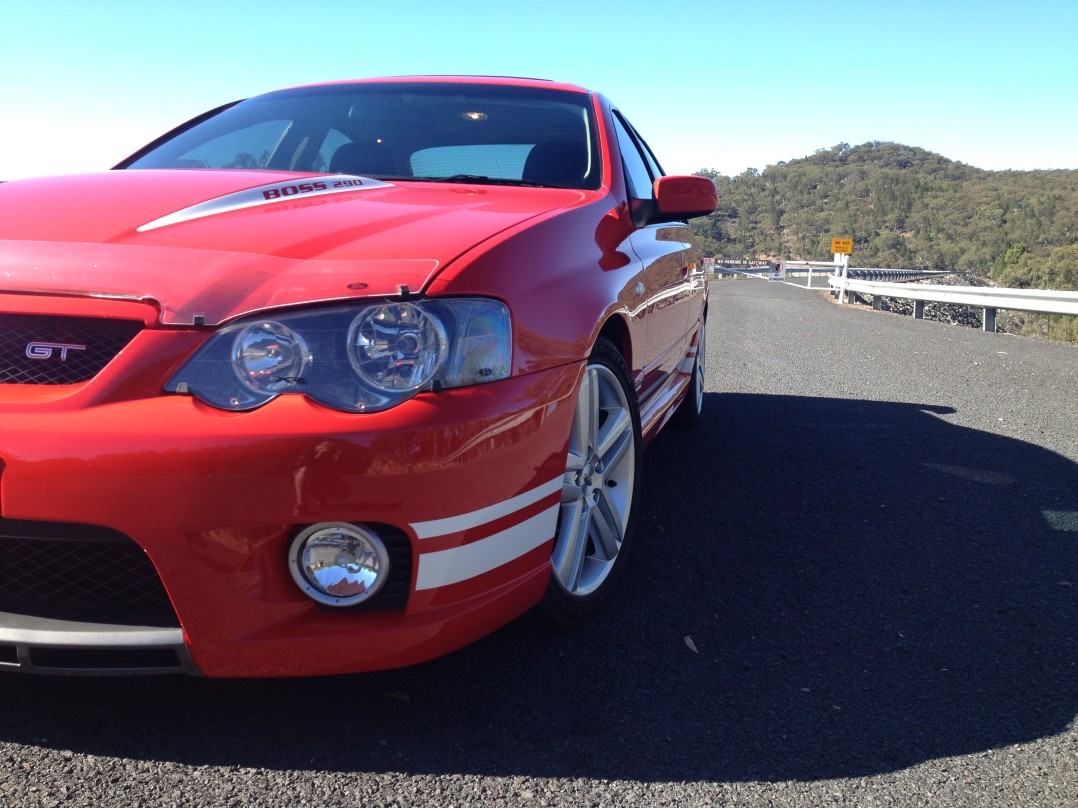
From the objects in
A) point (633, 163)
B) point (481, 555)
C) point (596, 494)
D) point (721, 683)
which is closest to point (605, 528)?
point (596, 494)

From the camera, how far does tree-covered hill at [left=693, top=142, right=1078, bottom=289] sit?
264 feet

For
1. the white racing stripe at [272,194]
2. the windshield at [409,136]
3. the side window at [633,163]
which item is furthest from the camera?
the side window at [633,163]

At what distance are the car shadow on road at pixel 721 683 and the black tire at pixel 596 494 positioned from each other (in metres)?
0.12

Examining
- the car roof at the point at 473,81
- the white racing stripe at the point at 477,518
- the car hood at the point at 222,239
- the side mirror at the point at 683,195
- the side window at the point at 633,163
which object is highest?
the car roof at the point at 473,81

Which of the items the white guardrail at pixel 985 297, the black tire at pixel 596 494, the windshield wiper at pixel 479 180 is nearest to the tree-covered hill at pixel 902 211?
the white guardrail at pixel 985 297

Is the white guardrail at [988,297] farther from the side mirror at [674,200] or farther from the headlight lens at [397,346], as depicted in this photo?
the headlight lens at [397,346]

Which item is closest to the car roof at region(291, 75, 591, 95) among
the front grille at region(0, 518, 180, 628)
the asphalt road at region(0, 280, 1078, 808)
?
the asphalt road at region(0, 280, 1078, 808)

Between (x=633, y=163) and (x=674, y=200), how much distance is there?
2.37 feet

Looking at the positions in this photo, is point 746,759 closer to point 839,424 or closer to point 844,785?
point 844,785

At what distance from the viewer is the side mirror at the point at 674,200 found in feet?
10.6

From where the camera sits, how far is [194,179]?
2520 mm

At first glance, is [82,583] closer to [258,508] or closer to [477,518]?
[258,508]

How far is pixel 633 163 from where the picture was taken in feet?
12.8

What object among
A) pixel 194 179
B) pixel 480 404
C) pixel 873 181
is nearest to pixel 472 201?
pixel 194 179
